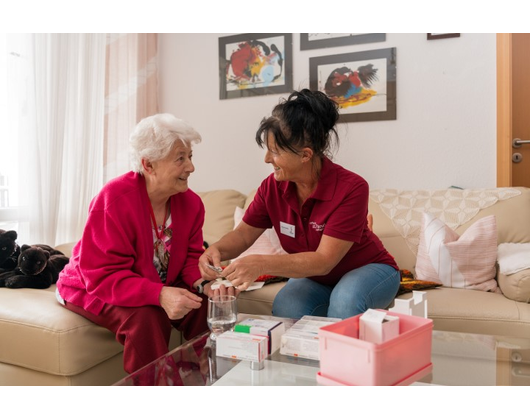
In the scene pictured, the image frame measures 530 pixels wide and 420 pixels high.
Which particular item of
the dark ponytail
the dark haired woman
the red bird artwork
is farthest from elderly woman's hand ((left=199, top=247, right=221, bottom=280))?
the red bird artwork

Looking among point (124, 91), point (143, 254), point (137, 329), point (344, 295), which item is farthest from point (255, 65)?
point (137, 329)

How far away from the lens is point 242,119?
3.21m

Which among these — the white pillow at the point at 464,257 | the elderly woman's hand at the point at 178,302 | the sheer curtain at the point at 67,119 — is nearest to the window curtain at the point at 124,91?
the sheer curtain at the point at 67,119

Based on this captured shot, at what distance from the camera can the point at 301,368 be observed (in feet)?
3.87

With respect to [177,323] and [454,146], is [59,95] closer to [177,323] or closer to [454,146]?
[177,323]

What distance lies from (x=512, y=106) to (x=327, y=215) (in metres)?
1.90

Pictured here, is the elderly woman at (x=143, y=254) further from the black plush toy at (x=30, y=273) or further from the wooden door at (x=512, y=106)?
the wooden door at (x=512, y=106)

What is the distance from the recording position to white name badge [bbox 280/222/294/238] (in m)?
1.72

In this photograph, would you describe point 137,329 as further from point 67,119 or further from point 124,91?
point 124,91

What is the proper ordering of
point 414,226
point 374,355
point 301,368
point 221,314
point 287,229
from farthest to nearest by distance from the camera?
point 414,226, point 287,229, point 221,314, point 301,368, point 374,355

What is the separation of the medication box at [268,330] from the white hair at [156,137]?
67 centimetres

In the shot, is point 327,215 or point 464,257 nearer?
point 327,215

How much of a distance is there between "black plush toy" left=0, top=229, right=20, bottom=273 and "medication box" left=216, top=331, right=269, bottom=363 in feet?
4.20

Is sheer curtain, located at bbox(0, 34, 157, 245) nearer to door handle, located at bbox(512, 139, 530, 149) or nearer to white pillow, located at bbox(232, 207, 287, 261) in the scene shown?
white pillow, located at bbox(232, 207, 287, 261)
